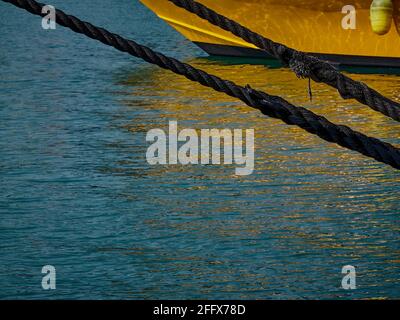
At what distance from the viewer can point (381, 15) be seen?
13.5 metres

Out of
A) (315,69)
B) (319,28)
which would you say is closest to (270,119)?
(319,28)

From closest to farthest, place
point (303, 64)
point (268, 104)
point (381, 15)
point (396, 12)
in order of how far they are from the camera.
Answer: point (268, 104) → point (303, 64) → point (381, 15) → point (396, 12)

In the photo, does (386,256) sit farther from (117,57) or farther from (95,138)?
(117,57)

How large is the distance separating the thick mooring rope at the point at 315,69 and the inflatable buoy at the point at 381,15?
1033cm

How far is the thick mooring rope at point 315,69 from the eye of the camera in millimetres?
3293

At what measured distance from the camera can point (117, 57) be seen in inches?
674

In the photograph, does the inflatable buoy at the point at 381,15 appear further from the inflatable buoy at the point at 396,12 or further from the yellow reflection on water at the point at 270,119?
the yellow reflection on water at the point at 270,119

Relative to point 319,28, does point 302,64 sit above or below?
below

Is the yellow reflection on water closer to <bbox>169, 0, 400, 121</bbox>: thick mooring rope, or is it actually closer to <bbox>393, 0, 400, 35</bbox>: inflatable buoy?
<bbox>393, 0, 400, 35</bbox>: inflatable buoy

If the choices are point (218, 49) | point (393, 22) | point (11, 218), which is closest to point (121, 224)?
point (11, 218)

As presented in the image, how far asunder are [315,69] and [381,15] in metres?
10.4

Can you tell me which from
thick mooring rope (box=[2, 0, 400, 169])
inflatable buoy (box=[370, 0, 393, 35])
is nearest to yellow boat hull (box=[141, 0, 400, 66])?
inflatable buoy (box=[370, 0, 393, 35])

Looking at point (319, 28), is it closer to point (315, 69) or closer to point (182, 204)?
point (182, 204)

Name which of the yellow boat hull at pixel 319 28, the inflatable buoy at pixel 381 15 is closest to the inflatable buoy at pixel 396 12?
the inflatable buoy at pixel 381 15
